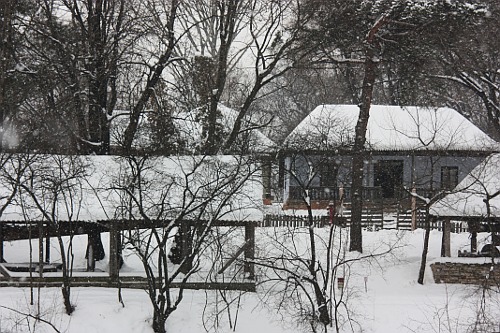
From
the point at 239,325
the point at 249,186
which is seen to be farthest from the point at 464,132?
the point at 239,325

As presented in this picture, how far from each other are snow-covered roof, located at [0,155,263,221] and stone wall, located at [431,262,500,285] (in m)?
6.18

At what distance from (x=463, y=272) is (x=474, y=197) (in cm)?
257

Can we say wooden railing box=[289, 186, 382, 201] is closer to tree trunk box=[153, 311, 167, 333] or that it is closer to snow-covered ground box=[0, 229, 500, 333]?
snow-covered ground box=[0, 229, 500, 333]

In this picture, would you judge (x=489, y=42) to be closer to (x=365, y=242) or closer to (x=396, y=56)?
(x=396, y=56)

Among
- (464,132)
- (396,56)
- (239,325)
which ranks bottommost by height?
(239,325)

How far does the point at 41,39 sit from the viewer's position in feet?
74.8

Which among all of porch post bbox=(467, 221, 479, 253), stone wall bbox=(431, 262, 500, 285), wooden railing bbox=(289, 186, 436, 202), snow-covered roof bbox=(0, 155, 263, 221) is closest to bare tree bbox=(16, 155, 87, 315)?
snow-covered roof bbox=(0, 155, 263, 221)

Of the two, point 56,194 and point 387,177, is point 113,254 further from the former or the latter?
point 387,177

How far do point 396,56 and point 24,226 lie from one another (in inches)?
542

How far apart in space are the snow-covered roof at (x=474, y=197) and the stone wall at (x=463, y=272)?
1570 mm

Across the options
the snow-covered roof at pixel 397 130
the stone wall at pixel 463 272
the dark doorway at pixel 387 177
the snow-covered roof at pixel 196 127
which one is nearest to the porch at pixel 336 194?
the dark doorway at pixel 387 177

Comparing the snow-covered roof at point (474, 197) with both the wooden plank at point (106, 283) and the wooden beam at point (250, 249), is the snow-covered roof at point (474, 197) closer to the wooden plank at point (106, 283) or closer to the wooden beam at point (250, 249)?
the wooden beam at point (250, 249)

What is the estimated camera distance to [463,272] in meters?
19.4

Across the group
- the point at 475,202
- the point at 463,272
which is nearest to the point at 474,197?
the point at 475,202
